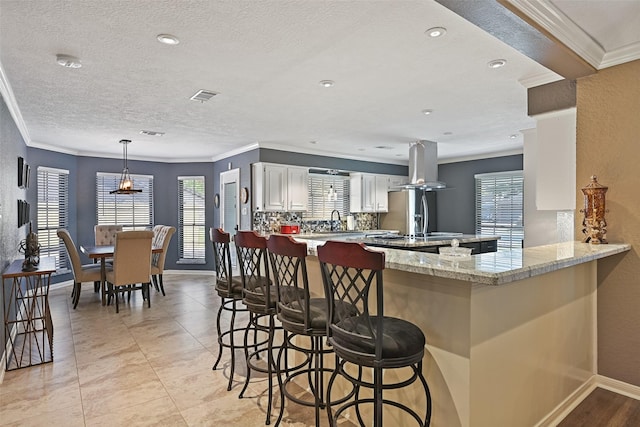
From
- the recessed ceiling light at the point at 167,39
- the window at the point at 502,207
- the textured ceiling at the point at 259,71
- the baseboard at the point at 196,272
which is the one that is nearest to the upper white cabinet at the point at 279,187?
the textured ceiling at the point at 259,71

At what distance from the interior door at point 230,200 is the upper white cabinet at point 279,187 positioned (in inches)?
28.0

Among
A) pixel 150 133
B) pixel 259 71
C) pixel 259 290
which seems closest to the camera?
pixel 259 290

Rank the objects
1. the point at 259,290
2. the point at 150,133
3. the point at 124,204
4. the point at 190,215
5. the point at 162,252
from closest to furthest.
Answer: the point at 259,290, the point at 150,133, the point at 162,252, the point at 124,204, the point at 190,215

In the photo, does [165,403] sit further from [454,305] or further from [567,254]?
[567,254]

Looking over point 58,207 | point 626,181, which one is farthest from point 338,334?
point 58,207

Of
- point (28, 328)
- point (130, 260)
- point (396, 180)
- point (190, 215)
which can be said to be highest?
point (396, 180)

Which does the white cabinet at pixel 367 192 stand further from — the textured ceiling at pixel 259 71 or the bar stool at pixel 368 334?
the bar stool at pixel 368 334

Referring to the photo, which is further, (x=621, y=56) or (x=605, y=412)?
(x=621, y=56)

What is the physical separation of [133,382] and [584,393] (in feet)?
11.0

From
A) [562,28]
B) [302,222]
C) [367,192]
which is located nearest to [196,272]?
[302,222]

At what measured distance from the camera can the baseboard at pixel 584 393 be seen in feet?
7.35

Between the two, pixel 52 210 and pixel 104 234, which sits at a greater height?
A: pixel 52 210

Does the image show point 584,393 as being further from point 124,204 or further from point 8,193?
point 124,204

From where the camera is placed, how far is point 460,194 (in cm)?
807
